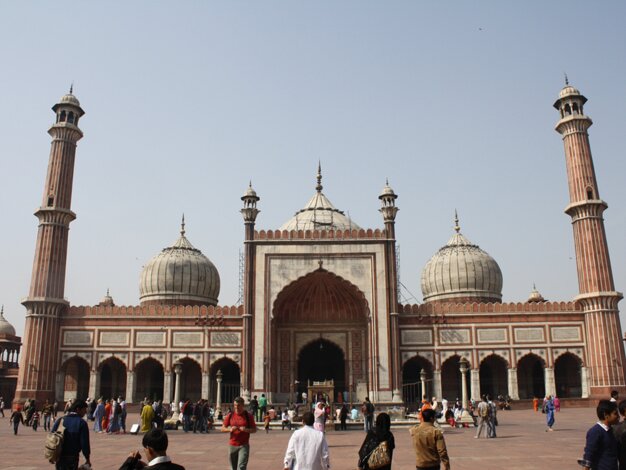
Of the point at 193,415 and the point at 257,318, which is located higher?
the point at 257,318

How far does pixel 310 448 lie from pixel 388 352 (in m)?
22.5

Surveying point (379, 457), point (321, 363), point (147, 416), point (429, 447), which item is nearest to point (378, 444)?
point (379, 457)

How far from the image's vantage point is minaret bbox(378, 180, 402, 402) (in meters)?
27.0

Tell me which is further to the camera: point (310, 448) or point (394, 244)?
point (394, 244)

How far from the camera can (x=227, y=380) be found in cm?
3078

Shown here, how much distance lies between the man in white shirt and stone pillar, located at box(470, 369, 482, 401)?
79.9 feet

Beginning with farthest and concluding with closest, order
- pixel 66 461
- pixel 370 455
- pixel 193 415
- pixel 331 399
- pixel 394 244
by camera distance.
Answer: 1. pixel 394 244
2. pixel 331 399
3. pixel 193 415
4. pixel 66 461
5. pixel 370 455

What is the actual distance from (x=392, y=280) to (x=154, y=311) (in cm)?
1108

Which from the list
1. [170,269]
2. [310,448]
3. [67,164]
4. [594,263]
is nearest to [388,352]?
[594,263]

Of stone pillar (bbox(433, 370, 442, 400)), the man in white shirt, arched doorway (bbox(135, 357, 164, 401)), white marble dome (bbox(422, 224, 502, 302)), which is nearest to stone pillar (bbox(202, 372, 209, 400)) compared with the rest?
arched doorway (bbox(135, 357, 164, 401))

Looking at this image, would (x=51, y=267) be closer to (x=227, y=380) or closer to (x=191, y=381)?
(x=191, y=381)

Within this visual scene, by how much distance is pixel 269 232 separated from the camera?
2902 cm

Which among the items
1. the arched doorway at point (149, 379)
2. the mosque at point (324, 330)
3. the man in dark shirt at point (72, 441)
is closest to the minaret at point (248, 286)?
the mosque at point (324, 330)

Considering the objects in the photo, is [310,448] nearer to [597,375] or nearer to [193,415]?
[193,415]
